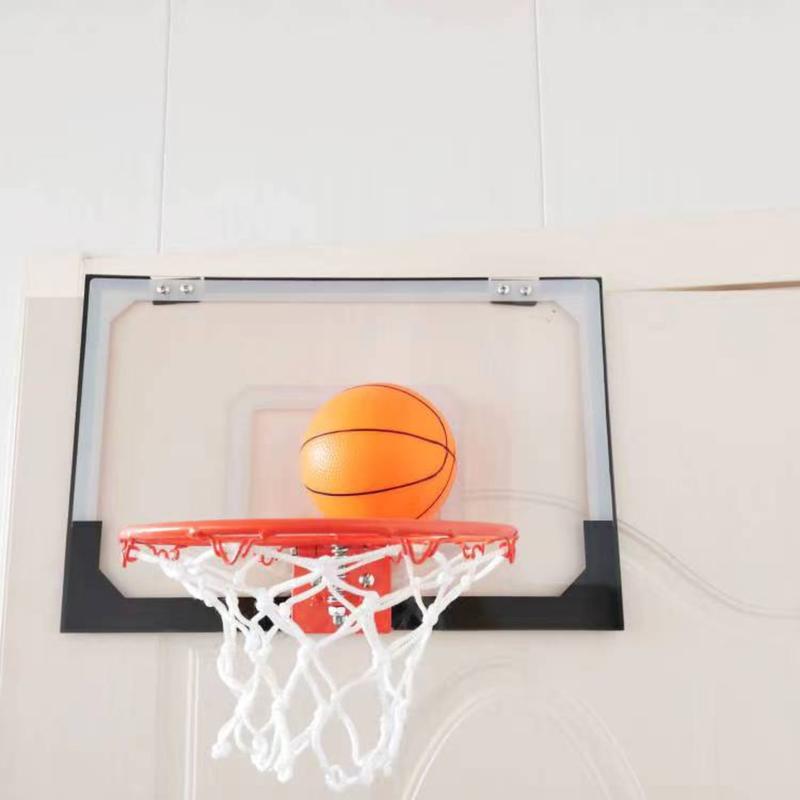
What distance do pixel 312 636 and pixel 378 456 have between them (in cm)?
39

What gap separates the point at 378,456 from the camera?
1.44 meters

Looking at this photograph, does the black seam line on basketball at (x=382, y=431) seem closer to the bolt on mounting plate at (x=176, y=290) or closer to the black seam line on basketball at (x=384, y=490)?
the black seam line on basketball at (x=384, y=490)

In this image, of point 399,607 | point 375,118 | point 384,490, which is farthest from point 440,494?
point 375,118

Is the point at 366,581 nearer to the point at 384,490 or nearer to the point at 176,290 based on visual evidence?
the point at 384,490

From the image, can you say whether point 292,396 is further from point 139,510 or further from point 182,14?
point 182,14

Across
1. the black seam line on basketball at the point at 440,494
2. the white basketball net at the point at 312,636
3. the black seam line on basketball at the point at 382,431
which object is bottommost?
the white basketball net at the point at 312,636

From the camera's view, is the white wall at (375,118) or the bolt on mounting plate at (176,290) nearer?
the bolt on mounting plate at (176,290)

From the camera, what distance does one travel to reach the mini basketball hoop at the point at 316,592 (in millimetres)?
1275

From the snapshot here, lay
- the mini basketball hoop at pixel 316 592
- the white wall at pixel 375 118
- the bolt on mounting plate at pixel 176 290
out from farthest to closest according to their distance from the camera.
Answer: the white wall at pixel 375 118 → the bolt on mounting plate at pixel 176 290 → the mini basketball hoop at pixel 316 592

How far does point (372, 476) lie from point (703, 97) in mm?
1210

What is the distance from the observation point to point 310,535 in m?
1.26

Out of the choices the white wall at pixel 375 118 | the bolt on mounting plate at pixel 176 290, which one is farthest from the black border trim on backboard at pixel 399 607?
the white wall at pixel 375 118

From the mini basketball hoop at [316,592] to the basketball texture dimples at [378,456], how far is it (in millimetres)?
76

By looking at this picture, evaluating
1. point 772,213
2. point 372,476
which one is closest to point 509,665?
point 372,476
